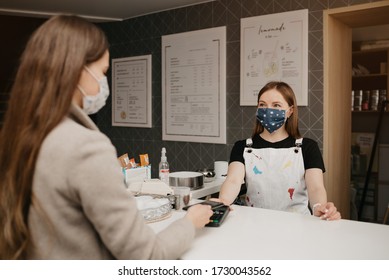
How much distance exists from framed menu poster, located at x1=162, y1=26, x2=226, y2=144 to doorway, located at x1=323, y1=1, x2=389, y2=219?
94 centimetres

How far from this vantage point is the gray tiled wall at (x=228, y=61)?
3119 mm

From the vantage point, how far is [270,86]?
2195 millimetres

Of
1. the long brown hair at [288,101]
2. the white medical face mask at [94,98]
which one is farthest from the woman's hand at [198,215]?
the long brown hair at [288,101]

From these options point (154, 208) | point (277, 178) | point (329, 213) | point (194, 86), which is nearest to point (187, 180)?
point (277, 178)

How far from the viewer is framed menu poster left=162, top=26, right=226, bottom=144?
12.0 ft

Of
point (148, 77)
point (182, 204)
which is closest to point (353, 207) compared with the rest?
point (148, 77)

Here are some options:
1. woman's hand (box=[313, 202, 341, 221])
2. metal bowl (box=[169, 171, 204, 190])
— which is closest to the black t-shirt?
metal bowl (box=[169, 171, 204, 190])

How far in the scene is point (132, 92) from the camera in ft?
14.4

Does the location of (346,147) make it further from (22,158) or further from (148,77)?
(22,158)

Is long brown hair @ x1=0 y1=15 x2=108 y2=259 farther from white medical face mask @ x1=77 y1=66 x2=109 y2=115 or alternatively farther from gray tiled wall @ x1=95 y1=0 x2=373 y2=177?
gray tiled wall @ x1=95 y1=0 x2=373 y2=177

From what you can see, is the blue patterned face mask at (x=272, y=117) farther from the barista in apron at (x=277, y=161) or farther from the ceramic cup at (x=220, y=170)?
the ceramic cup at (x=220, y=170)

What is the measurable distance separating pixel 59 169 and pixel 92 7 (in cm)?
340

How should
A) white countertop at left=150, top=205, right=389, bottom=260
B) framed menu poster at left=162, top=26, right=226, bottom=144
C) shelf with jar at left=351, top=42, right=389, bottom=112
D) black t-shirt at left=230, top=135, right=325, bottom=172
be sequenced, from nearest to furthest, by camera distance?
white countertop at left=150, top=205, right=389, bottom=260, black t-shirt at left=230, top=135, right=325, bottom=172, framed menu poster at left=162, top=26, right=226, bottom=144, shelf with jar at left=351, top=42, right=389, bottom=112

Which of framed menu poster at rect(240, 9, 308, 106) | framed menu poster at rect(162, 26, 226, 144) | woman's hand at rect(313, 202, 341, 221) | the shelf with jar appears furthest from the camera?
the shelf with jar
